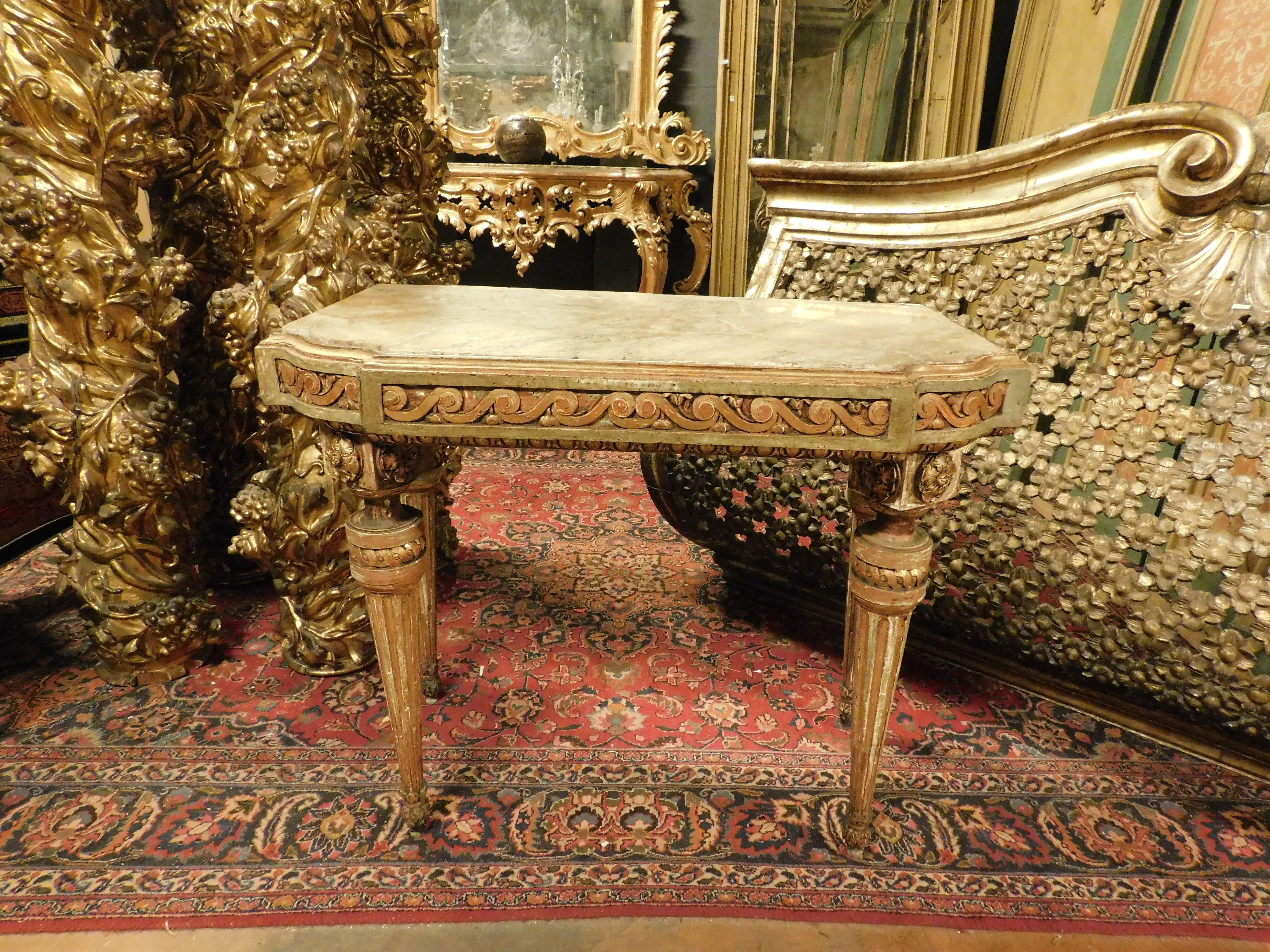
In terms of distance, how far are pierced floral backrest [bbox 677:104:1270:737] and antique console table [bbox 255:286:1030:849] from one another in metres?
0.38

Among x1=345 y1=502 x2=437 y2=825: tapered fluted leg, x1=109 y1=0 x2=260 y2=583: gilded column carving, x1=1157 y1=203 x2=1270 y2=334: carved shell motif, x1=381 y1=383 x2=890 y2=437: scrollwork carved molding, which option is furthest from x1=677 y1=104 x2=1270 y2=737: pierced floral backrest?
x1=109 y1=0 x2=260 y2=583: gilded column carving

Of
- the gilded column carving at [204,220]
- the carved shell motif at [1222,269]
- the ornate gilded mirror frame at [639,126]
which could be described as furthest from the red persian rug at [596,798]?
the ornate gilded mirror frame at [639,126]

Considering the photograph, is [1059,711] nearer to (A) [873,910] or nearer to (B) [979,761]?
(B) [979,761]

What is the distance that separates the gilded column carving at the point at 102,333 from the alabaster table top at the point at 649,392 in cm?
63

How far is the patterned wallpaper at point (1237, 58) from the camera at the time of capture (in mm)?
2064

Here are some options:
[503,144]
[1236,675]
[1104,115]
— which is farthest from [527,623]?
[503,144]

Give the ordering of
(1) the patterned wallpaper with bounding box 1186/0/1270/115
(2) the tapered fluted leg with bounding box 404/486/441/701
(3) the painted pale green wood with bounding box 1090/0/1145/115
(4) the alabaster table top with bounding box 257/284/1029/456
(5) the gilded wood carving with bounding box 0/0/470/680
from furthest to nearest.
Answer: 1. (3) the painted pale green wood with bounding box 1090/0/1145/115
2. (1) the patterned wallpaper with bounding box 1186/0/1270/115
3. (2) the tapered fluted leg with bounding box 404/486/441/701
4. (5) the gilded wood carving with bounding box 0/0/470/680
5. (4) the alabaster table top with bounding box 257/284/1029/456

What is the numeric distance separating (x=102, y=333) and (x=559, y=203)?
1955mm

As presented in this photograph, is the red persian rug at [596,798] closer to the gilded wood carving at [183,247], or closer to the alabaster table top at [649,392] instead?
the gilded wood carving at [183,247]

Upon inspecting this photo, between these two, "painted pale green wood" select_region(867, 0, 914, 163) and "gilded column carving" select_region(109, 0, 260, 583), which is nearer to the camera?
"gilded column carving" select_region(109, 0, 260, 583)

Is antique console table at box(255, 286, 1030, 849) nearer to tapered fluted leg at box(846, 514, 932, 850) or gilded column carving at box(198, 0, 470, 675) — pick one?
tapered fluted leg at box(846, 514, 932, 850)

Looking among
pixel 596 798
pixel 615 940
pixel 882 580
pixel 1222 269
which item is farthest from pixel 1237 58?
pixel 615 940

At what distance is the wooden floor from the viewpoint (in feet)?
3.40

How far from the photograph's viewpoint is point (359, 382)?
0.95 meters
